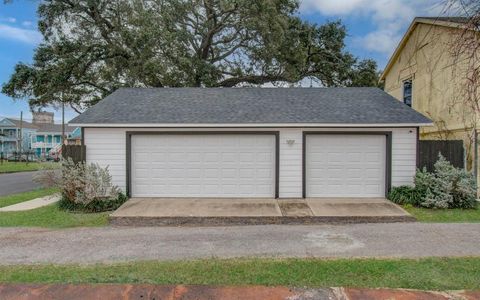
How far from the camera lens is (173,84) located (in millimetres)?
18703

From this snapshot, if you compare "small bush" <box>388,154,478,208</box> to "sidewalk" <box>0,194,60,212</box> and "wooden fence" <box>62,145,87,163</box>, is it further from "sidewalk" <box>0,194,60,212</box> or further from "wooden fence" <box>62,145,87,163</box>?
"sidewalk" <box>0,194,60,212</box>

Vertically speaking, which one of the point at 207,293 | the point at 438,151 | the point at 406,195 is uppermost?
the point at 438,151

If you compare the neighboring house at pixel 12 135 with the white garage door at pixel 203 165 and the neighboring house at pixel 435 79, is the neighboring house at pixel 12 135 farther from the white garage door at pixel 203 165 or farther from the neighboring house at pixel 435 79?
the neighboring house at pixel 435 79

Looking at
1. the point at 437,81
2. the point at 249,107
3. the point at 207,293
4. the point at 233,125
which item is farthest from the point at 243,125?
the point at 437,81

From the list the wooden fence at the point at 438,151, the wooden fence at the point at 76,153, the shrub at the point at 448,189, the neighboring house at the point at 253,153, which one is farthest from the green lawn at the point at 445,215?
the wooden fence at the point at 76,153

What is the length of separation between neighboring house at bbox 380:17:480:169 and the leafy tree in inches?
256

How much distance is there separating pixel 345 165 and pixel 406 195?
1.83 m

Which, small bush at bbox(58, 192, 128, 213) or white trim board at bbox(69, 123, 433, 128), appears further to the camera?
white trim board at bbox(69, 123, 433, 128)

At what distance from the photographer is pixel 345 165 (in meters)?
10.2

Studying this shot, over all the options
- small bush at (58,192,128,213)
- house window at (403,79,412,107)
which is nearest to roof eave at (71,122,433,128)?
small bush at (58,192,128,213)

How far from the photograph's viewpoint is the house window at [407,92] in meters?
14.1

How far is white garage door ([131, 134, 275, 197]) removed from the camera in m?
10.3

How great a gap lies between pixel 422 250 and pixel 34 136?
234 ft

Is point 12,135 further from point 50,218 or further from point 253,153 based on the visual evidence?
point 253,153
